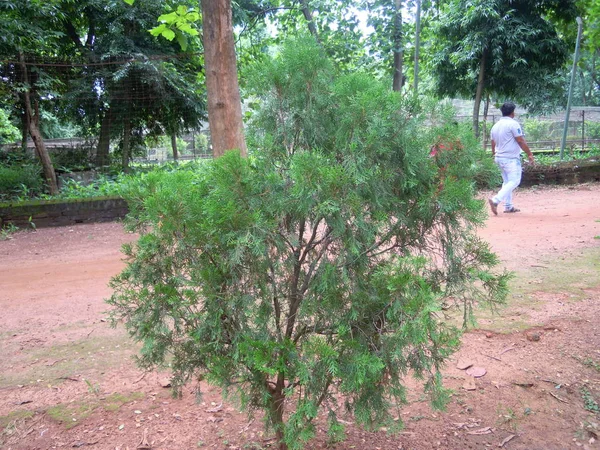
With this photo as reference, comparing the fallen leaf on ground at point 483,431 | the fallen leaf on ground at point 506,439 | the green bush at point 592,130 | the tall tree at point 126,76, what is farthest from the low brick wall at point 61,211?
the green bush at point 592,130

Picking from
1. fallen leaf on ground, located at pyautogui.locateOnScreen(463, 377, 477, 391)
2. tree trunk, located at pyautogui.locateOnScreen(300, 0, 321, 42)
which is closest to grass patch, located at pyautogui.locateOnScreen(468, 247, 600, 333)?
fallen leaf on ground, located at pyautogui.locateOnScreen(463, 377, 477, 391)

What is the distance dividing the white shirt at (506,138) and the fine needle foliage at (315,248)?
22.1ft

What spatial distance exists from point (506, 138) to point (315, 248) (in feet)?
23.6

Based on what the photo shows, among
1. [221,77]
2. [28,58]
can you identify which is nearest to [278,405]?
[221,77]

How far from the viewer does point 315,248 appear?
2.21m

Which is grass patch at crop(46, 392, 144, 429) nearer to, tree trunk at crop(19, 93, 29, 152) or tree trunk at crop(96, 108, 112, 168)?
tree trunk at crop(19, 93, 29, 152)

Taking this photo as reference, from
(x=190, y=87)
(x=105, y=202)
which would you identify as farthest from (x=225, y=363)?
(x=190, y=87)

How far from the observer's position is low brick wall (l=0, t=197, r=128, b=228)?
9.31 metres

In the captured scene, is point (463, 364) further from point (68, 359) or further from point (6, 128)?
point (6, 128)

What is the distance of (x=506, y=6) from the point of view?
1373cm

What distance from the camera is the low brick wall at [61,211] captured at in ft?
30.6

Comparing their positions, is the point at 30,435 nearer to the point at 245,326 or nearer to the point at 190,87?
the point at 245,326

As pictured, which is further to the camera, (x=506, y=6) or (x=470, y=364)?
(x=506, y=6)

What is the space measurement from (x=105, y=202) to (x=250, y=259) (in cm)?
883
